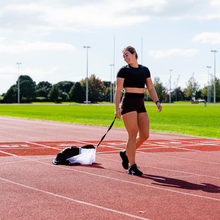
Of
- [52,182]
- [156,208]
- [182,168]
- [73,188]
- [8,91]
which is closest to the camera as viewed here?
[156,208]

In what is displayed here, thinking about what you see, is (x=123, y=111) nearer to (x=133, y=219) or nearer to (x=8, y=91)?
(x=133, y=219)

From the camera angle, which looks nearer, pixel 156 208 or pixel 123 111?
pixel 156 208

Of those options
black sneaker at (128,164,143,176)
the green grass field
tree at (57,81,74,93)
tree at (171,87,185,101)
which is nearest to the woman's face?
black sneaker at (128,164,143,176)

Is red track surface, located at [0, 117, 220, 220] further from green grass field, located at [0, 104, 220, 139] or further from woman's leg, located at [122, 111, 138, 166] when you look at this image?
green grass field, located at [0, 104, 220, 139]

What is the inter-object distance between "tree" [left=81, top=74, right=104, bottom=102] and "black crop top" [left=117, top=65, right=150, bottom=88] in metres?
108

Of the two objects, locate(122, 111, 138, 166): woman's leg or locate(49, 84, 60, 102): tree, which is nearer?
locate(122, 111, 138, 166): woman's leg

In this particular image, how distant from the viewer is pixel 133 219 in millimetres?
4258

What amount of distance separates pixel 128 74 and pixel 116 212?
2.92 metres

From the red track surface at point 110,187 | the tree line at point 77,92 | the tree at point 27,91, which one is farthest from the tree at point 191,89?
the red track surface at point 110,187

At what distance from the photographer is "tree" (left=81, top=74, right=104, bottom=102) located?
11625 cm

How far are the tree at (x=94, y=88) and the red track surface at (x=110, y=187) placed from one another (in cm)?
10671

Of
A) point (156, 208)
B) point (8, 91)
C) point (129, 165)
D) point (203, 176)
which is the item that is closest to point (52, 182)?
point (129, 165)

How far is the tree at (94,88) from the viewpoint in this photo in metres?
116

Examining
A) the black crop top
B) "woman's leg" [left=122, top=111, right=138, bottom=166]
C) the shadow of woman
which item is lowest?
the shadow of woman
